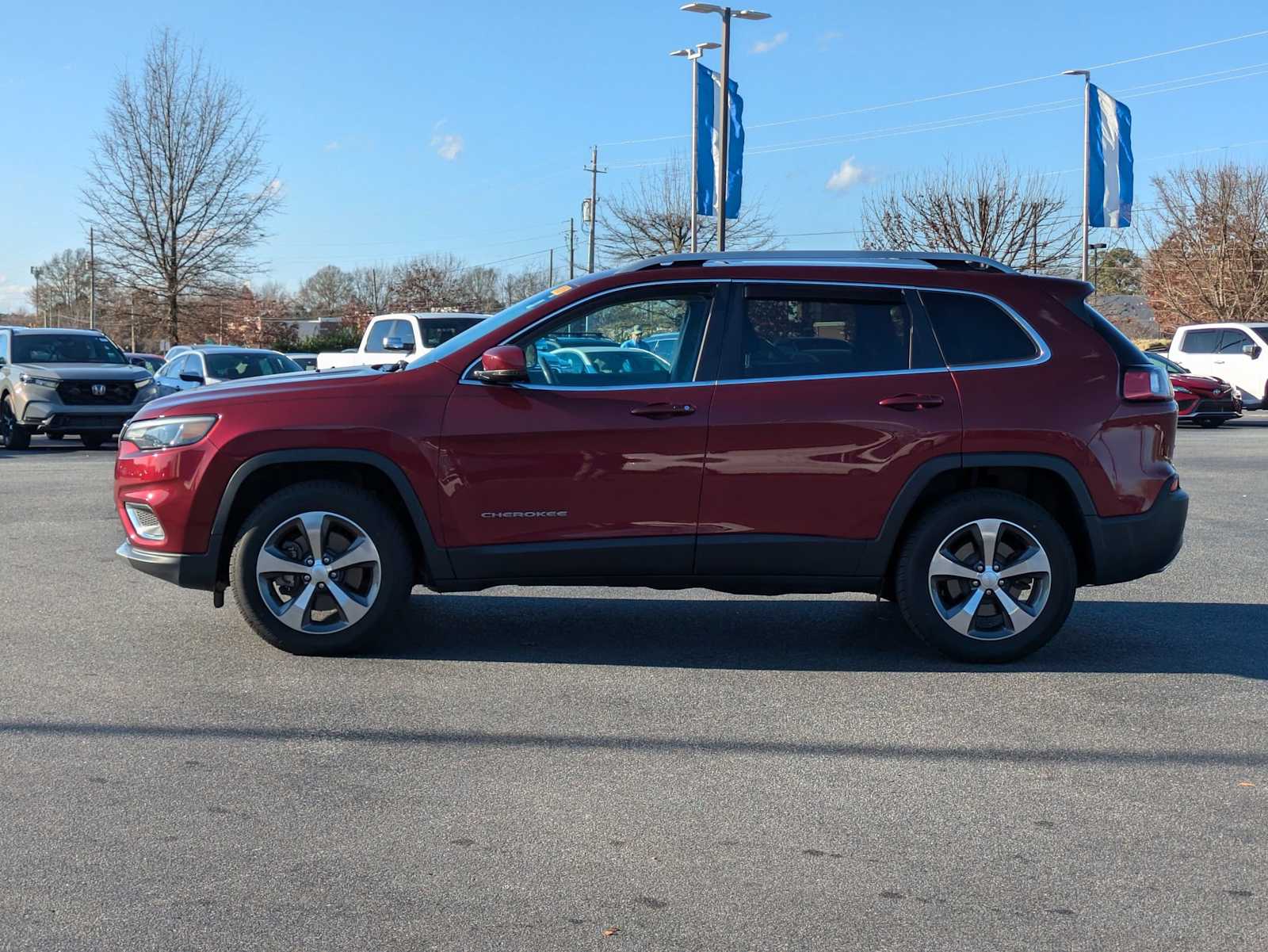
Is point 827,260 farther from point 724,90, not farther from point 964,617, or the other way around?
point 724,90

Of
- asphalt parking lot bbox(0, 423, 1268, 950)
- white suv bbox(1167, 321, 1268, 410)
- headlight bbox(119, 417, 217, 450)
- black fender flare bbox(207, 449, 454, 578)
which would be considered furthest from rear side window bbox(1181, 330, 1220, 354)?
headlight bbox(119, 417, 217, 450)

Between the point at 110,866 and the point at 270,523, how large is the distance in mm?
2542

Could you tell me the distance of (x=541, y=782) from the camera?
15.2ft

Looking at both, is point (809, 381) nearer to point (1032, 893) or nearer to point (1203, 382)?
point (1032, 893)

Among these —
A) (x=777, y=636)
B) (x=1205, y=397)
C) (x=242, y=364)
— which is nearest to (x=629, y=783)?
(x=777, y=636)

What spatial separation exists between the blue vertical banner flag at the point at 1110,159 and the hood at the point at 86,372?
69.9 ft

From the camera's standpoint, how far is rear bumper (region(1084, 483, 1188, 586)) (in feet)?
20.9

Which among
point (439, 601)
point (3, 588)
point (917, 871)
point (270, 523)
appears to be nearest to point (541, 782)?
point (917, 871)

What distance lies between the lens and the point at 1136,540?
20.9ft

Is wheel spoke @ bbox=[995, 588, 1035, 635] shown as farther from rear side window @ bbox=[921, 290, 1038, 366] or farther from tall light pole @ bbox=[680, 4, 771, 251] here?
tall light pole @ bbox=[680, 4, 771, 251]

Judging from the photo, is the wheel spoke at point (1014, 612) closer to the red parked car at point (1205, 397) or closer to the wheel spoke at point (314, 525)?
the wheel spoke at point (314, 525)

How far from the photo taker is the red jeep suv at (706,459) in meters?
6.19

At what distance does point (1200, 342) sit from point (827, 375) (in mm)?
23588

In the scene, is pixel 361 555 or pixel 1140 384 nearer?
pixel 361 555
